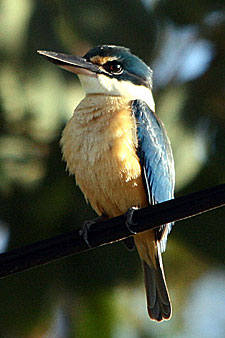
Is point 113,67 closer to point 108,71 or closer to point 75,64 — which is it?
point 108,71

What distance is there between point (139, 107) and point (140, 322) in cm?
243

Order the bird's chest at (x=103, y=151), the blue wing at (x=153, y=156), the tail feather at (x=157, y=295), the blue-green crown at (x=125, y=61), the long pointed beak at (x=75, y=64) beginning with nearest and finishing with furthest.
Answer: the bird's chest at (x=103, y=151) → the blue wing at (x=153, y=156) → the tail feather at (x=157, y=295) → the long pointed beak at (x=75, y=64) → the blue-green crown at (x=125, y=61)

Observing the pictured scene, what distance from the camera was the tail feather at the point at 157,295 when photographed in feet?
13.9

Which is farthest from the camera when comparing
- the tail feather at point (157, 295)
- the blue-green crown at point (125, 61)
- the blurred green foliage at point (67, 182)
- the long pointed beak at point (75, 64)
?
the blurred green foliage at point (67, 182)

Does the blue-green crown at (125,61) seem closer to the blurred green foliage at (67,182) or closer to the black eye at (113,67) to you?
the black eye at (113,67)

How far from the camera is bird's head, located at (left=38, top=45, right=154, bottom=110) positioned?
14.3 feet

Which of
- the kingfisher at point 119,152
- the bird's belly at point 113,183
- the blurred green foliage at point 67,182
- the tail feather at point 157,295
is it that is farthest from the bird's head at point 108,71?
the blurred green foliage at point 67,182

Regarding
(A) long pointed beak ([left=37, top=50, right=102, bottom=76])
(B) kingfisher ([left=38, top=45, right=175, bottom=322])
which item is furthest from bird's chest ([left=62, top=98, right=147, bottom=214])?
(A) long pointed beak ([left=37, top=50, right=102, bottom=76])

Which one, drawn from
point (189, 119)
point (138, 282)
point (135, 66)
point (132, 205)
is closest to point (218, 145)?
point (189, 119)

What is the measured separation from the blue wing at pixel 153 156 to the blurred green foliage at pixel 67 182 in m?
1.49

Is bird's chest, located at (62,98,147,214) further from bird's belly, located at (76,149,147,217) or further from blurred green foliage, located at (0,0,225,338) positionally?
blurred green foliage, located at (0,0,225,338)

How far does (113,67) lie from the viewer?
14.9 ft

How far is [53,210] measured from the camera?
241 inches

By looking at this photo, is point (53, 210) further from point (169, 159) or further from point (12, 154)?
point (169, 159)
